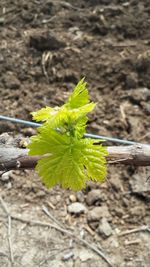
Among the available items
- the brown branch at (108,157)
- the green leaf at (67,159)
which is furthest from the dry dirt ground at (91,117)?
the green leaf at (67,159)

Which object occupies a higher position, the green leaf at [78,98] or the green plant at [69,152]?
the green leaf at [78,98]

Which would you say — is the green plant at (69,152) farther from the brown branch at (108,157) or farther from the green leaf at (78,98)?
the brown branch at (108,157)

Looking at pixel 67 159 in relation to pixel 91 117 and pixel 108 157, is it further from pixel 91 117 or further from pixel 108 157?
pixel 91 117

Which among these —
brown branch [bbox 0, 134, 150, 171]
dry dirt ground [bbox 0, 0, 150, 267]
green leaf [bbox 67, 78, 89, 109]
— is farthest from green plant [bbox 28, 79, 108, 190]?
dry dirt ground [bbox 0, 0, 150, 267]

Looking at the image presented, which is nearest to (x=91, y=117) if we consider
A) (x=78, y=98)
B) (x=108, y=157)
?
(x=108, y=157)

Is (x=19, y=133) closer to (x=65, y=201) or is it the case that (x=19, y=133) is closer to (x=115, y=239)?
(x=65, y=201)

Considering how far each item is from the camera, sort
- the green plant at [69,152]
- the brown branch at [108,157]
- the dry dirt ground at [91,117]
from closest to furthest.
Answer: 1. the green plant at [69,152]
2. the brown branch at [108,157]
3. the dry dirt ground at [91,117]

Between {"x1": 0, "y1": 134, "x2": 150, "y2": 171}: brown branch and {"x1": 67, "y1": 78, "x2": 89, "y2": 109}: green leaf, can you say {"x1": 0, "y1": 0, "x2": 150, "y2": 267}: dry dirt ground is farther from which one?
{"x1": 67, "y1": 78, "x2": 89, "y2": 109}: green leaf
